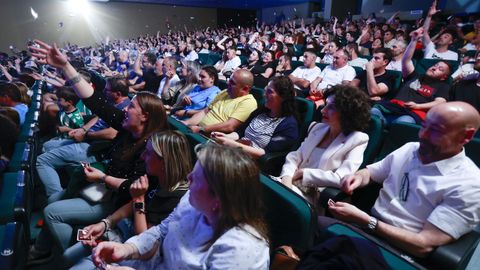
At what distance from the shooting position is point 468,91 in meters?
2.52

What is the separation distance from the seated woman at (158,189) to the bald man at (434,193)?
25.8 inches

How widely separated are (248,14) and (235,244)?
20.1 metres

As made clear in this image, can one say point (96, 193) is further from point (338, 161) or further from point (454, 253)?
point (454, 253)

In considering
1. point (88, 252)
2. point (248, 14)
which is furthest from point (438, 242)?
point (248, 14)

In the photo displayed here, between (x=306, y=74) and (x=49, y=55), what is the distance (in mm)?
2992

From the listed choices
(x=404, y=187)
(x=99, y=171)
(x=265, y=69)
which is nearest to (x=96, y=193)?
(x=99, y=171)

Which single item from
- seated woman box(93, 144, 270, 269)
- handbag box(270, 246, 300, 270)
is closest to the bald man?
handbag box(270, 246, 300, 270)

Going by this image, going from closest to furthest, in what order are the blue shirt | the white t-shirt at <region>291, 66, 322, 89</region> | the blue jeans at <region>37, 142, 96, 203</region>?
the blue jeans at <region>37, 142, 96, 203</region>, the blue shirt, the white t-shirt at <region>291, 66, 322, 89</region>

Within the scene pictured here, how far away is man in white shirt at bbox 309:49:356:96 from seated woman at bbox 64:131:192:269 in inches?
97.5

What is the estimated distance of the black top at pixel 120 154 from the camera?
1.48 metres

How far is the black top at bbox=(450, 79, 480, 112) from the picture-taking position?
246cm

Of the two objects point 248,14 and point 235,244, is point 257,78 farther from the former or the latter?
point 248,14

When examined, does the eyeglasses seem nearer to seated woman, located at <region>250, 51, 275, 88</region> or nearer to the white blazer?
the white blazer

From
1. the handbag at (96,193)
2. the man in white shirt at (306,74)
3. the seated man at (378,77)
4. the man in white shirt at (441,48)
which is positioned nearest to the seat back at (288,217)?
the handbag at (96,193)
